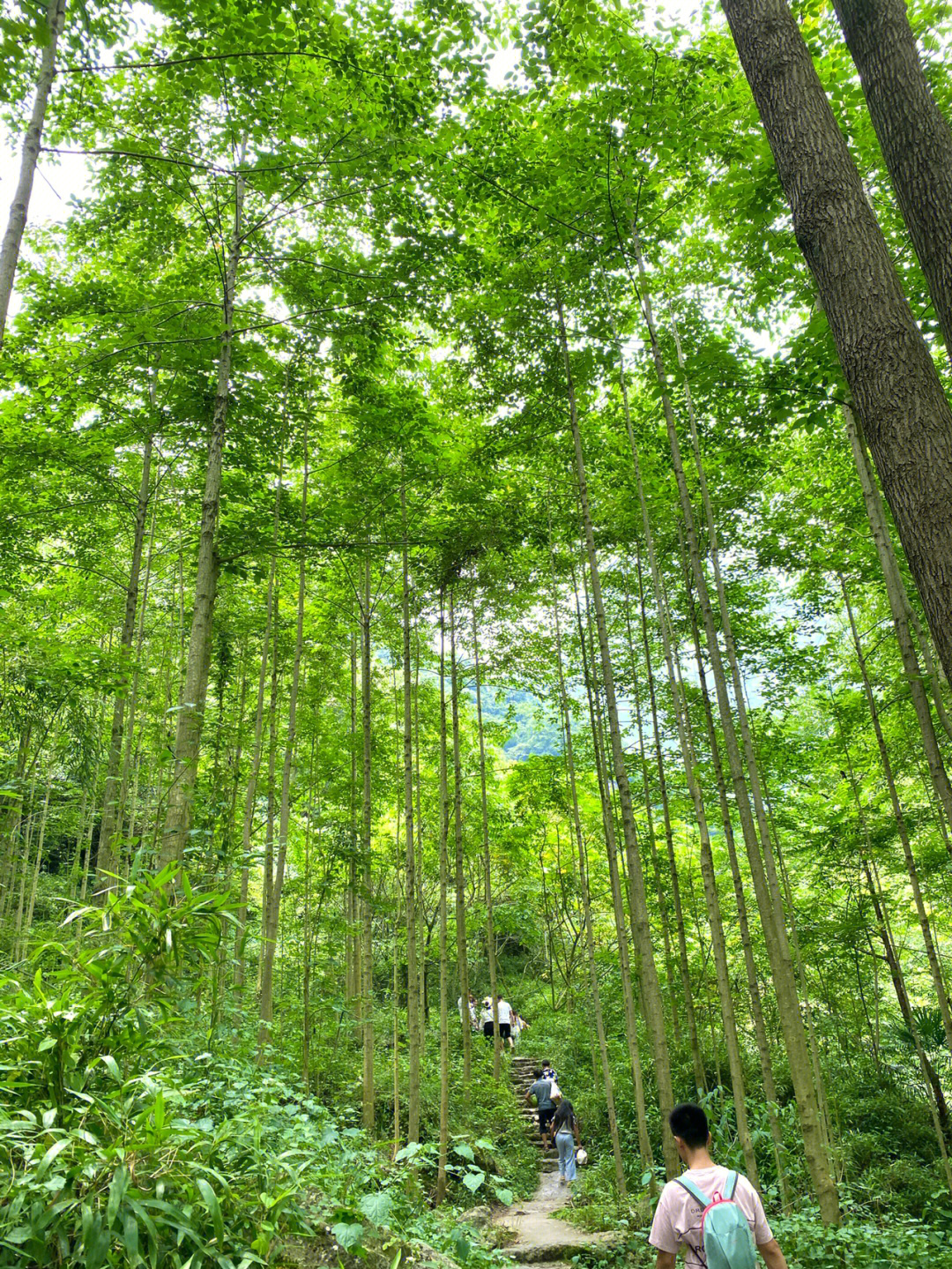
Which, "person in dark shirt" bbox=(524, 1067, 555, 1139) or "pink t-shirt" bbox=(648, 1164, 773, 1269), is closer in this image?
"pink t-shirt" bbox=(648, 1164, 773, 1269)

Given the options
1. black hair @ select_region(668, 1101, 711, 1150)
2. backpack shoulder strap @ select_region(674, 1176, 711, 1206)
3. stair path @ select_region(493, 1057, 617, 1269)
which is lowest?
A: stair path @ select_region(493, 1057, 617, 1269)

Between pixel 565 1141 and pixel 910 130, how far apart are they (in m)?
10.5

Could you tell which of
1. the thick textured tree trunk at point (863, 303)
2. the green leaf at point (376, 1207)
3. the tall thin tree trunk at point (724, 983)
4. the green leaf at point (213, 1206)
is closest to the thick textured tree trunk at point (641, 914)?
the tall thin tree trunk at point (724, 983)

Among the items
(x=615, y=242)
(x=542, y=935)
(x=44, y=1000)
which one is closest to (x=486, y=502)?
(x=615, y=242)

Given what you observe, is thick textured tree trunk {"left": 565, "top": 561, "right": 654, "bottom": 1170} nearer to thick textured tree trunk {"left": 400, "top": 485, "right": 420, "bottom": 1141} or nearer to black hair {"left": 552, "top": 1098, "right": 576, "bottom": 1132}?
black hair {"left": 552, "top": 1098, "right": 576, "bottom": 1132}

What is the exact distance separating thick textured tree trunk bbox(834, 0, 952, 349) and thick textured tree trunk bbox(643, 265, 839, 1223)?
261 cm

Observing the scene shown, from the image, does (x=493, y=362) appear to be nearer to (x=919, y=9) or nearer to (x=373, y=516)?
(x=373, y=516)

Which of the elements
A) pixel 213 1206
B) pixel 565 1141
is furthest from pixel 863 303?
pixel 565 1141

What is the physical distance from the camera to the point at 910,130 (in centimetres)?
248

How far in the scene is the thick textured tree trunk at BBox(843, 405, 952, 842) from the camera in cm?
440

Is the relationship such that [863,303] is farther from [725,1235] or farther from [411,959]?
[411,959]

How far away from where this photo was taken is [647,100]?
4.88m

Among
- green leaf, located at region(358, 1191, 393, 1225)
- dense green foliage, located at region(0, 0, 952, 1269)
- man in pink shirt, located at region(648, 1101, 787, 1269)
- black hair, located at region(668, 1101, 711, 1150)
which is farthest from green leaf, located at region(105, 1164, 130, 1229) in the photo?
black hair, located at region(668, 1101, 711, 1150)

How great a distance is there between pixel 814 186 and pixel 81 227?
20.0 feet
